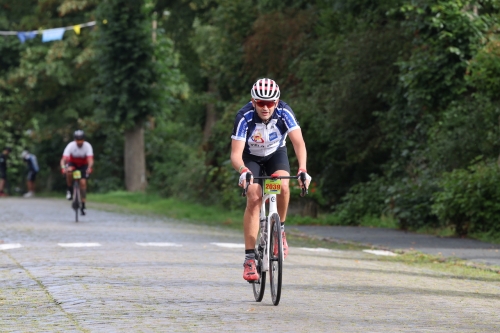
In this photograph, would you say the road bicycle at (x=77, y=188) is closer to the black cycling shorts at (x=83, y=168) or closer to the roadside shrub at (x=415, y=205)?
the black cycling shorts at (x=83, y=168)

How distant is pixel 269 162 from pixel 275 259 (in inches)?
44.7

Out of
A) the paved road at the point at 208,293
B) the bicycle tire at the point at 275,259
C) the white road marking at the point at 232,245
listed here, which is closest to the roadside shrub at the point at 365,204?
the white road marking at the point at 232,245

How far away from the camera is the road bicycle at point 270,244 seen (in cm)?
988

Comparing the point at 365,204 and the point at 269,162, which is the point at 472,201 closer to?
the point at 365,204

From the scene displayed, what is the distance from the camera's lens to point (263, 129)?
34.4 feet

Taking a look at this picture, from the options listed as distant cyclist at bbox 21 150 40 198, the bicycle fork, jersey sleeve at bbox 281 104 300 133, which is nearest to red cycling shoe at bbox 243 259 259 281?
the bicycle fork

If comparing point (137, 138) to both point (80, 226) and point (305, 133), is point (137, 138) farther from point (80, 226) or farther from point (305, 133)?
point (80, 226)

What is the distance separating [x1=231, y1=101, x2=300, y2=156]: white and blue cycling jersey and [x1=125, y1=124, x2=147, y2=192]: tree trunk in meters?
35.2

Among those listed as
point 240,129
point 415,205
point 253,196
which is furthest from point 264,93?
point 415,205

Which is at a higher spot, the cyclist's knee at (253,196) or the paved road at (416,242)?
the cyclist's knee at (253,196)

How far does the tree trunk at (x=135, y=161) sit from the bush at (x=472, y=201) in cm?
2681

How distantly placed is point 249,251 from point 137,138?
35.5 m

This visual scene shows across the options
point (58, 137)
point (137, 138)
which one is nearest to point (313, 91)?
point (137, 138)

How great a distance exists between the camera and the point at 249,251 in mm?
10461
